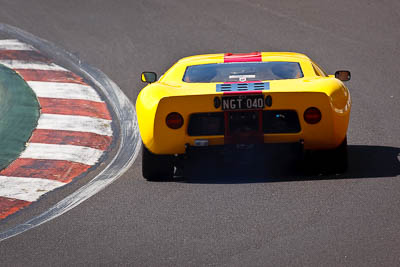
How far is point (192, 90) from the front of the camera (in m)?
7.59


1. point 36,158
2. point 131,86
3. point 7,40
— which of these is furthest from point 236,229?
point 7,40

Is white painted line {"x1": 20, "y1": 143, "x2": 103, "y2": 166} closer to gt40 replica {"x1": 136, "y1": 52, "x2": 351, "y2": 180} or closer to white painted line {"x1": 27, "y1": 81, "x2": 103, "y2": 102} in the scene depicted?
gt40 replica {"x1": 136, "y1": 52, "x2": 351, "y2": 180}

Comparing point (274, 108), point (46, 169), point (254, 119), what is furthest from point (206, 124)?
point (46, 169)

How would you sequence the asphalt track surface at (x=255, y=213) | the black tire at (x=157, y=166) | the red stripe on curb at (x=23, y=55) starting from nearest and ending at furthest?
1. the asphalt track surface at (x=255, y=213)
2. the black tire at (x=157, y=166)
3. the red stripe on curb at (x=23, y=55)

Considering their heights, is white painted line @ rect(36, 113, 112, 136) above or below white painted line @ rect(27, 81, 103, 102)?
below

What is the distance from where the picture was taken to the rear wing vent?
24.3 feet

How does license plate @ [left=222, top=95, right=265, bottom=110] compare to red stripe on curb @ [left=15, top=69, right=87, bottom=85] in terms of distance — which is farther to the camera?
red stripe on curb @ [left=15, top=69, right=87, bottom=85]

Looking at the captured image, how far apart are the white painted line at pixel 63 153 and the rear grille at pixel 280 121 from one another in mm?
2276

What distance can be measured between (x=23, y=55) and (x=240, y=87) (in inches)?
294

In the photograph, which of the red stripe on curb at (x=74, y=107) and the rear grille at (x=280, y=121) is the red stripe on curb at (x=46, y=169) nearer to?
the red stripe on curb at (x=74, y=107)

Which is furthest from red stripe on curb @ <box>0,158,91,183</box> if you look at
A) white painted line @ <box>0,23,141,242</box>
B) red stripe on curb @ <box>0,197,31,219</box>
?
red stripe on curb @ <box>0,197,31,219</box>

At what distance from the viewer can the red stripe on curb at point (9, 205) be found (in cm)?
753

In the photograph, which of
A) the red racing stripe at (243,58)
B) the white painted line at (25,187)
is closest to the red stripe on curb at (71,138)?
the white painted line at (25,187)

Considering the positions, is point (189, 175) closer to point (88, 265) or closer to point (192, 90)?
point (192, 90)
